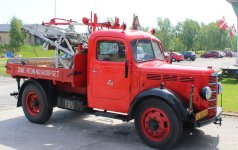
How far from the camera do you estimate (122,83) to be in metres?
7.62

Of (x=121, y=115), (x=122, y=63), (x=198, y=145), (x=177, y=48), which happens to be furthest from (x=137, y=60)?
(x=177, y=48)

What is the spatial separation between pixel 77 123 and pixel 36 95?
134 cm

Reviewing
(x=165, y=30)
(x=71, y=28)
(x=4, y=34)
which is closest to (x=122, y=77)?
(x=71, y=28)

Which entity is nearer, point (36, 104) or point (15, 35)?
point (36, 104)

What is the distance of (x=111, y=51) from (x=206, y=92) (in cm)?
234

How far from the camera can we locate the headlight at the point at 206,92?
22.4 ft

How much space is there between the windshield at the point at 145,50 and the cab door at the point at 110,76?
241mm

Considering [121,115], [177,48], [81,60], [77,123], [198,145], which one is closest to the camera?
[198,145]

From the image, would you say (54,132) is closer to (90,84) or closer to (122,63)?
(90,84)

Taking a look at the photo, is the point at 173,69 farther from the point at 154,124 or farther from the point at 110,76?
the point at 110,76

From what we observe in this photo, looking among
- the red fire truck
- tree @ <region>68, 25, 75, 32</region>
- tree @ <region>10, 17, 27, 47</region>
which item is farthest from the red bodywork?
tree @ <region>10, 17, 27, 47</region>

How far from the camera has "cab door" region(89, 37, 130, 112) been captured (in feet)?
24.9

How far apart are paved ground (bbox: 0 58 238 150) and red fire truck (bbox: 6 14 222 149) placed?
Result: 389mm

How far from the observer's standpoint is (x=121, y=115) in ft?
25.4
